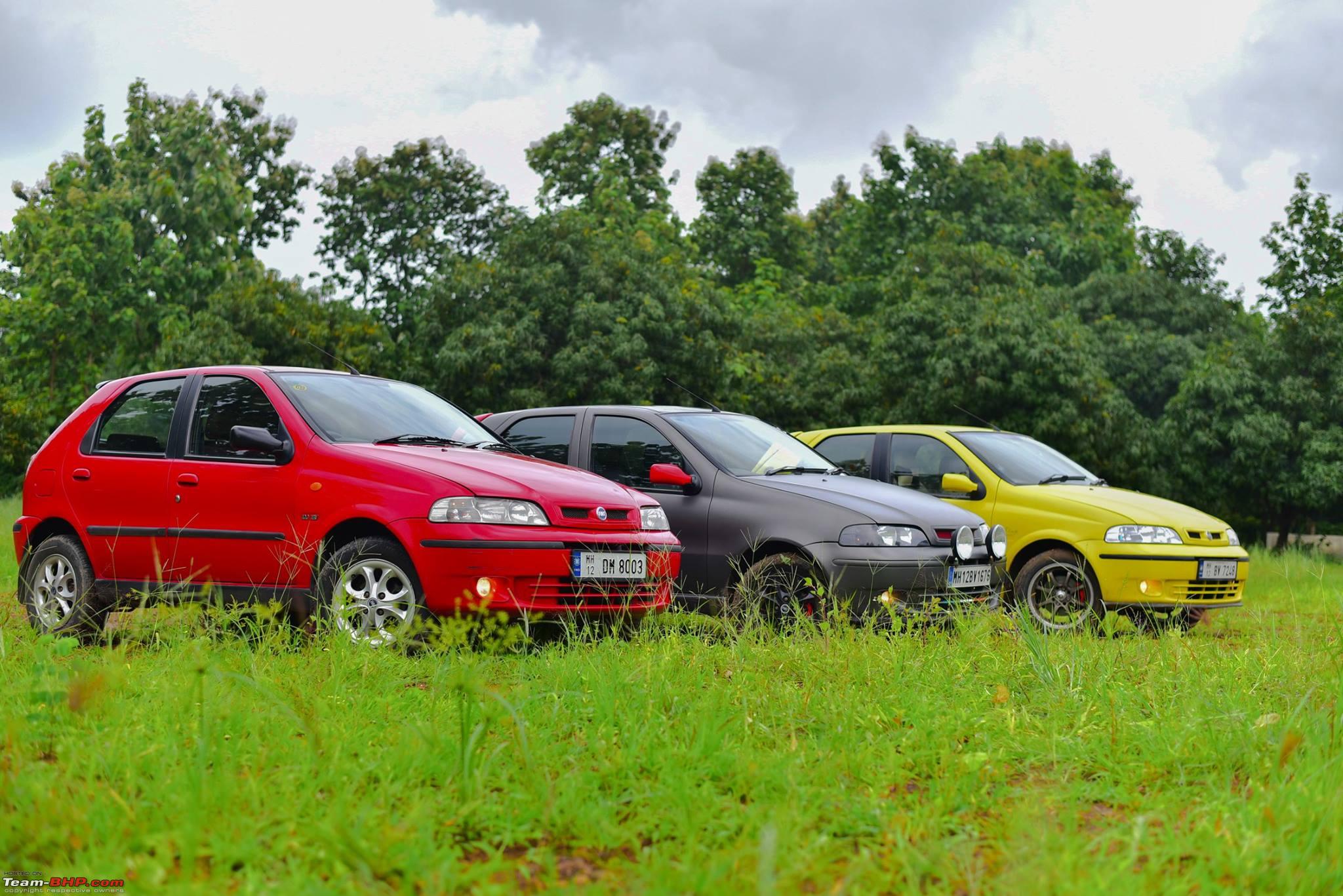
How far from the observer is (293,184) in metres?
42.8

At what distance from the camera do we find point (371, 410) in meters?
7.16

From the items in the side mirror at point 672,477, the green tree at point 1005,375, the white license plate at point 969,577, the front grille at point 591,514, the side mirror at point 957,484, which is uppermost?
the green tree at point 1005,375

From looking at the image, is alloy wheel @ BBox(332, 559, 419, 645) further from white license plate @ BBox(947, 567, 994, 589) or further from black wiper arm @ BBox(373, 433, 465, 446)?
white license plate @ BBox(947, 567, 994, 589)

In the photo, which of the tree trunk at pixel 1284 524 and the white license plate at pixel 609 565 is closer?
the white license plate at pixel 609 565

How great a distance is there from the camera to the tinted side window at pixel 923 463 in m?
10.2

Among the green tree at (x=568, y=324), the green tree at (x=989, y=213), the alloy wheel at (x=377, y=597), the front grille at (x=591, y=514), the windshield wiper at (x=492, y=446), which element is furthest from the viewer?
the green tree at (x=989, y=213)

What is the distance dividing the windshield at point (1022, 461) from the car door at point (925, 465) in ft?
0.53

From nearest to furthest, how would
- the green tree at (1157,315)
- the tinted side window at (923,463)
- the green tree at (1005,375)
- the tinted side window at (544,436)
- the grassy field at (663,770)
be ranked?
the grassy field at (663,770), the tinted side window at (544,436), the tinted side window at (923,463), the green tree at (1005,375), the green tree at (1157,315)

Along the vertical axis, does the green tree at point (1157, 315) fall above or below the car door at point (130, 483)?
above

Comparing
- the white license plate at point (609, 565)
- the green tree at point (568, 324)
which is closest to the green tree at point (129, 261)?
the green tree at point (568, 324)

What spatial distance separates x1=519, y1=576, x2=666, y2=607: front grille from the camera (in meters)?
6.06

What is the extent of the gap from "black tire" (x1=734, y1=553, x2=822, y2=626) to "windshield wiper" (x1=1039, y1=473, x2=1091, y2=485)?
3.43 metres

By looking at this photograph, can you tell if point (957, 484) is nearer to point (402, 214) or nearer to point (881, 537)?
point (881, 537)

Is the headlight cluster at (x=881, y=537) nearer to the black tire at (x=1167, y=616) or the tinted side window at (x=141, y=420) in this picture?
the black tire at (x=1167, y=616)
